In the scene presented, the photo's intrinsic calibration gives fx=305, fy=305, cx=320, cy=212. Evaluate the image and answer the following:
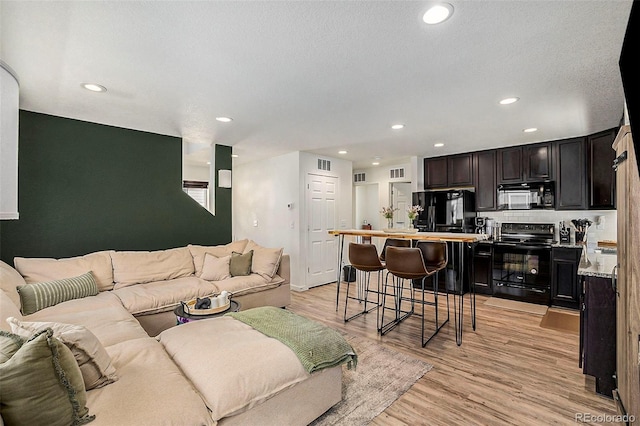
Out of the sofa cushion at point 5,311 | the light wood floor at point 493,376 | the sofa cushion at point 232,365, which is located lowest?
the light wood floor at point 493,376

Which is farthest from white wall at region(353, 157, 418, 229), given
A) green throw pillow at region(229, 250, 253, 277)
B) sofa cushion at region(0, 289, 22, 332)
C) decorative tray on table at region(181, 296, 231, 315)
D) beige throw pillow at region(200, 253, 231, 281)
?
sofa cushion at region(0, 289, 22, 332)

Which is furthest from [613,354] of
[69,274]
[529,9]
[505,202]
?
[69,274]

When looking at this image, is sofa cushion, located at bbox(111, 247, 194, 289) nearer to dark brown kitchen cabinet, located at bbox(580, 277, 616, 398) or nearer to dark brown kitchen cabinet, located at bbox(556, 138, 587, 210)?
dark brown kitchen cabinet, located at bbox(580, 277, 616, 398)

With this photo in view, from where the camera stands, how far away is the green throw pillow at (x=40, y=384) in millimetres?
1076

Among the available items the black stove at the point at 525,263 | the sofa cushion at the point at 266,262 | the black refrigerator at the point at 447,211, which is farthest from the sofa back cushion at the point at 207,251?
the black stove at the point at 525,263

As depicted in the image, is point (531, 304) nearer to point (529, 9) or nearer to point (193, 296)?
point (529, 9)

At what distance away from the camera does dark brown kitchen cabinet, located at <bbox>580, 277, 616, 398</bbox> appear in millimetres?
2168

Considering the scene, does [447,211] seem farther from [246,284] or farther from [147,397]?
[147,397]

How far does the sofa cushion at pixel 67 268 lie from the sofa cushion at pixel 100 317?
381mm

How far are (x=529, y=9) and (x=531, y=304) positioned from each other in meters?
4.17

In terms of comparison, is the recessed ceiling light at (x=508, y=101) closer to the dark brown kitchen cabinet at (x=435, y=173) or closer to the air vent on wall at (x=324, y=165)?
the dark brown kitchen cabinet at (x=435, y=173)

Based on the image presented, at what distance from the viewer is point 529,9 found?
1559 millimetres

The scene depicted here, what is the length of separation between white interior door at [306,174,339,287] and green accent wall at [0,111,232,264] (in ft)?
5.46

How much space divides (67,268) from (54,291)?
0.44m
